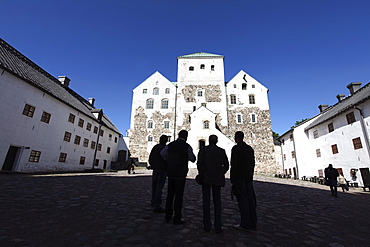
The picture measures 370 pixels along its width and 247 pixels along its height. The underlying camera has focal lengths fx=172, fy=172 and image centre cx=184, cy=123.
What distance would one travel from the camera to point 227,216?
15.2 feet

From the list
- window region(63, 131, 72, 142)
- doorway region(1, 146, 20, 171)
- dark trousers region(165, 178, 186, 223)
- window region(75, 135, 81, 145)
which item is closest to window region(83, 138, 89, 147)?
window region(75, 135, 81, 145)

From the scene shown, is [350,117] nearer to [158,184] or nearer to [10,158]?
[158,184]

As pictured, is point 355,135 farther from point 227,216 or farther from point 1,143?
point 1,143

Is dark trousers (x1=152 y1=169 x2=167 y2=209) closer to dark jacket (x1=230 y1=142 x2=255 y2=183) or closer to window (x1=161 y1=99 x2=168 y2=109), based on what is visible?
dark jacket (x1=230 y1=142 x2=255 y2=183)

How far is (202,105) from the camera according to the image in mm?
28156

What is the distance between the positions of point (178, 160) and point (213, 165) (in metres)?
0.86

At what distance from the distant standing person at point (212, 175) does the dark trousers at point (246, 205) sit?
20.9 inches

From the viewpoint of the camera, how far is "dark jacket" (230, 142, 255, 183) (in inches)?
156

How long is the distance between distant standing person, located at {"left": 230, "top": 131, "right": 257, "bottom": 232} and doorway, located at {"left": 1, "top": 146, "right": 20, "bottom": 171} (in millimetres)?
18589

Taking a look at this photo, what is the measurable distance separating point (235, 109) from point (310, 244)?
29.2 meters

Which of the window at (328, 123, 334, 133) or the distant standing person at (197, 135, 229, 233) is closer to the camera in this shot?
the distant standing person at (197, 135, 229, 233)

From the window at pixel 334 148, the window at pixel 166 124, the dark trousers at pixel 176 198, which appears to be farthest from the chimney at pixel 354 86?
the dark trousers at pixel 176 198

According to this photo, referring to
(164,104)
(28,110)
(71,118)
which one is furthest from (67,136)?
(164,104)

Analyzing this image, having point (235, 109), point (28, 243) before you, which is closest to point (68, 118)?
point (28, 243)
